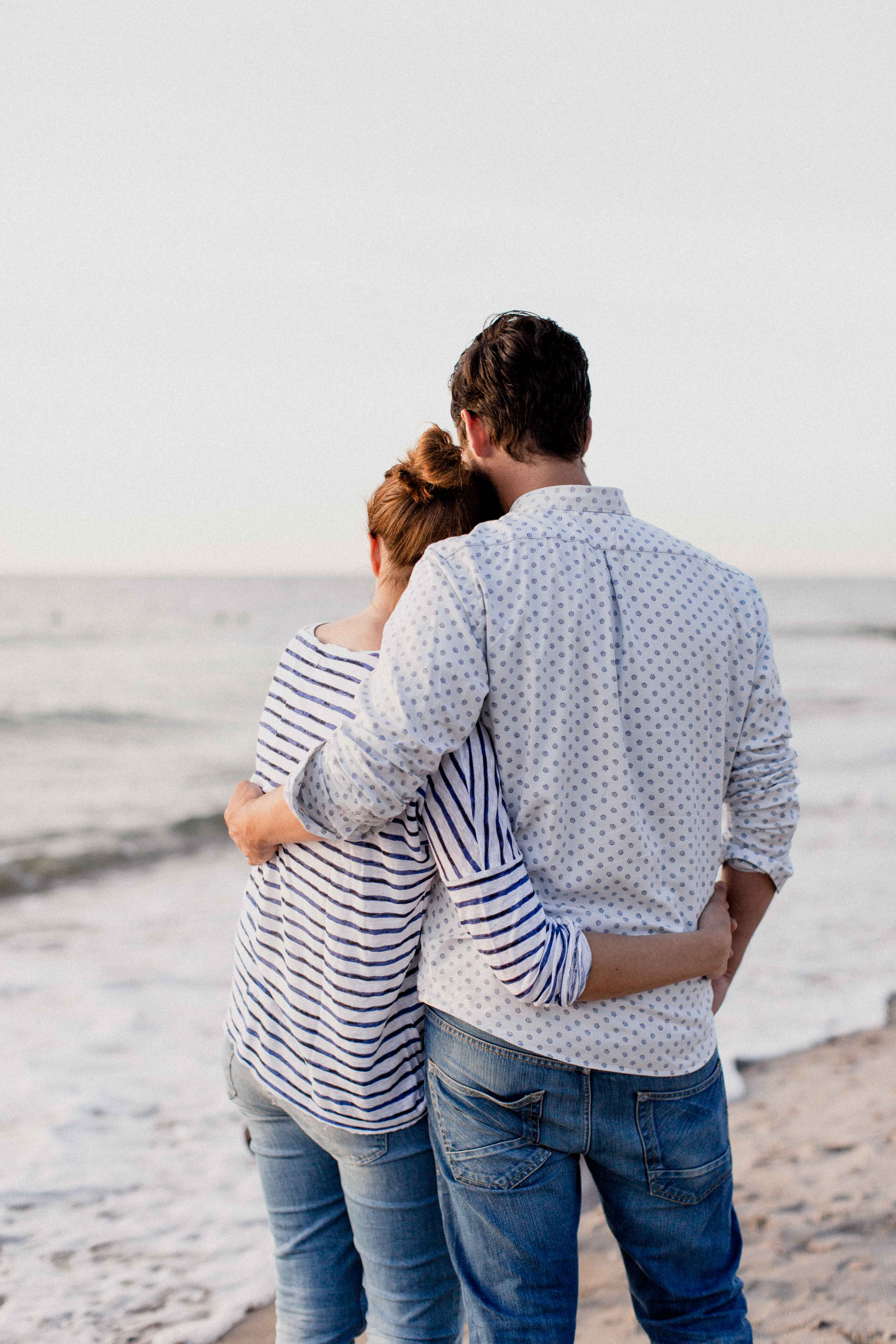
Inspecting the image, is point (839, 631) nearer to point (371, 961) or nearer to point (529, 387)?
point (529, 387)

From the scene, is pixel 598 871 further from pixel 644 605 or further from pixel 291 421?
pixel 291 421

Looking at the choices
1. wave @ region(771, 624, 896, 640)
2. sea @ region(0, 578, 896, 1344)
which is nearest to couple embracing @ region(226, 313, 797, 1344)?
sea @ region(0, 578, 896, 1344)

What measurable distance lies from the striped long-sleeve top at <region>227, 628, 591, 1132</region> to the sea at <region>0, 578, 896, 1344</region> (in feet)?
4.51

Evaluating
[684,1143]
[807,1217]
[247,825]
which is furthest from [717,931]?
[807,1217]

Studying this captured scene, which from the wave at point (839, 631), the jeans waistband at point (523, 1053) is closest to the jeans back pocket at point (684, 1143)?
the jeans waistband at point (523, 1053)

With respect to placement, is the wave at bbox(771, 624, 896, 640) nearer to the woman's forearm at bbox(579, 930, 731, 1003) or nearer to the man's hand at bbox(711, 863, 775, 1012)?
the man's hand at bbox(711, 863, 775, 1012)

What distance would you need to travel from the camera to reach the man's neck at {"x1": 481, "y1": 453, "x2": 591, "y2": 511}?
137cm

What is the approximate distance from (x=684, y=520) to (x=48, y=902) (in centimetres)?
1297

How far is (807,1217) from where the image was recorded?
2641 mm

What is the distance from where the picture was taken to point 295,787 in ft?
4.13

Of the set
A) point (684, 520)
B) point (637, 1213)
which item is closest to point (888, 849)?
point (637, 1213)

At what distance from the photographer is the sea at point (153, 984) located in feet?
8.55

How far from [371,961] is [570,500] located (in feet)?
2.20

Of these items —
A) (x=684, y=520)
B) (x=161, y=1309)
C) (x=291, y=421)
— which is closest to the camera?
(x=161, y=1309)
